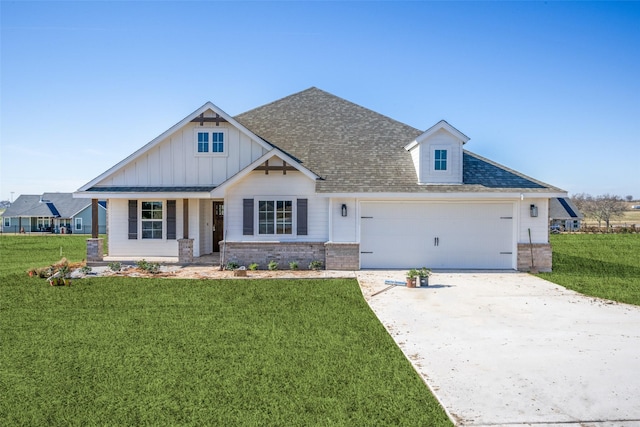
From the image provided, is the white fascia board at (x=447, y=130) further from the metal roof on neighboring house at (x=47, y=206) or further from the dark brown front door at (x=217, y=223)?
the metal roof on neighboring house at (x=47, y=206)

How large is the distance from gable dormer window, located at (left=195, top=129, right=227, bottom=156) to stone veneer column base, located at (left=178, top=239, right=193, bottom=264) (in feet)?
12.1

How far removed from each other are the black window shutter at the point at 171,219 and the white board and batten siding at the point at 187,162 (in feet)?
2.62

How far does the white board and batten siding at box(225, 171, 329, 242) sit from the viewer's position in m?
15.5

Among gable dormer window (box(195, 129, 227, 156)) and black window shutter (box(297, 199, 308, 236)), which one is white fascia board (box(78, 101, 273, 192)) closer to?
gable dormer window (box(195, 129, 227, 156))

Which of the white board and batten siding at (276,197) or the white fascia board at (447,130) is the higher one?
the white fascia board at (447,130)

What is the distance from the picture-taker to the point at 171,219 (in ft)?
56.7

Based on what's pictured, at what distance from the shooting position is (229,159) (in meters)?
17.0

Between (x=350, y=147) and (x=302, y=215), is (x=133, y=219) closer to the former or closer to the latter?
(x=302, y=215)

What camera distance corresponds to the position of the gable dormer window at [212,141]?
16938mm

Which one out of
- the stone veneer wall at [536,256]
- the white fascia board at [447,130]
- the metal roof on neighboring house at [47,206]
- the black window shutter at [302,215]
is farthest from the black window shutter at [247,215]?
the metal roof on neighboring house at [47,206]

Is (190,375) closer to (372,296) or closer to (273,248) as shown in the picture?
(372,296)

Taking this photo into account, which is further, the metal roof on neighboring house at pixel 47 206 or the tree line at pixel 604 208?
the tree line at pixel 604 208

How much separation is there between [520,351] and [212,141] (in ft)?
45.1

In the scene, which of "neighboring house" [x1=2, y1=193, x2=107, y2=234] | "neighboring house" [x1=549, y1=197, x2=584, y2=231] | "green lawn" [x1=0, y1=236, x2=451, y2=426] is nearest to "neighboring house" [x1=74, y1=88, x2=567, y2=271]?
"green lawn" [x1=0, y1=236, x2=451, y2=426]
